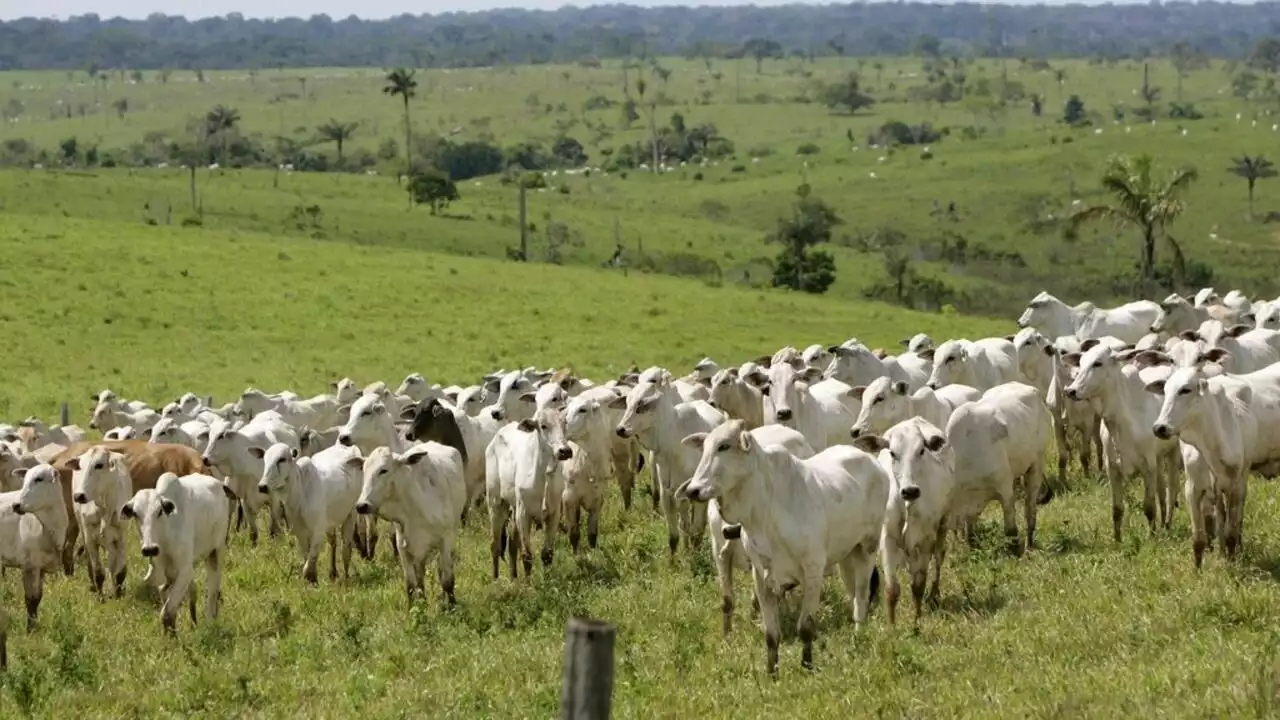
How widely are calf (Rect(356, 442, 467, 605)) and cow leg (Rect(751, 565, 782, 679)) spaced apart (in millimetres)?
4461

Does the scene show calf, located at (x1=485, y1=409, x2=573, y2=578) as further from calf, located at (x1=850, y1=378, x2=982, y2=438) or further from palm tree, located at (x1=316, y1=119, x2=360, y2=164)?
palm tree, located at (x1=316, y1=119, x2=360, y2=164)

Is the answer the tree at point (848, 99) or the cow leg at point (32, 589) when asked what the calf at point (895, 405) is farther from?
the tree at point (848, 99)

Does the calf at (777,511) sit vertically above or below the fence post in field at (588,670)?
below

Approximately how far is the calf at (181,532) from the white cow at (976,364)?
32.6ft

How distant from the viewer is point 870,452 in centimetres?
1523

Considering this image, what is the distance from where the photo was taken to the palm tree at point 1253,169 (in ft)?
294

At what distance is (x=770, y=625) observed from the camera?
41.3 feet

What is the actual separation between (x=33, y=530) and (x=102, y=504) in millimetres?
1893

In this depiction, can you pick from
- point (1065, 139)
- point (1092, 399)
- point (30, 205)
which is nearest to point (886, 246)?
point (1065, 139)

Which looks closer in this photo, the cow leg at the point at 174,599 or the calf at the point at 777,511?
the calf at the point at 777,511

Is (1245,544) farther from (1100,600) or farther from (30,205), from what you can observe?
(30,205)

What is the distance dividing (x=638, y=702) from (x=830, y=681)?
132 cm

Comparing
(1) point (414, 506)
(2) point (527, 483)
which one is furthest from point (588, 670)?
(2) point (527, 483)

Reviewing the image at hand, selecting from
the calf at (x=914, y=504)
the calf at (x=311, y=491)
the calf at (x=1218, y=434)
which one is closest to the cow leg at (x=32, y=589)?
the calf at (x=311, y=491)
